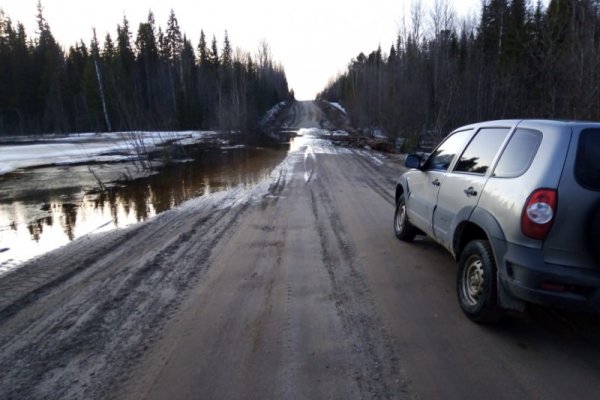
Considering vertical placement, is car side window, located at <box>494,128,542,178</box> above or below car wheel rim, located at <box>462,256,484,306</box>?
above

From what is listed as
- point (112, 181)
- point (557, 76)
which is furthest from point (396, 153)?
point (112, 181)

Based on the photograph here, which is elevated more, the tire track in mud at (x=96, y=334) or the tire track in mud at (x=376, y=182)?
the tire track in mud at (x=376, y=182)

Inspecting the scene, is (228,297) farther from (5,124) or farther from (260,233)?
(5,124)

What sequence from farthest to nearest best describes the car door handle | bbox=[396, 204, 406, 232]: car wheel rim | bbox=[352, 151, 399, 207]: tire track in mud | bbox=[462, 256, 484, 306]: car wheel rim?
1. bbox=[352, 151, 399, 207]: tire track in mud
2. bbox=[396, 204, 406, 232]: car wheel rim
3. the car door handle
4. bbox=[462, 256, 484, 306]: car wheel rim

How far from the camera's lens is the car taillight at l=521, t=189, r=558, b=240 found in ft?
9.78

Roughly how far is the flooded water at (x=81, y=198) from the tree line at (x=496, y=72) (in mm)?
Answer: 12231

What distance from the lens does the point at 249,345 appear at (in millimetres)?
3445

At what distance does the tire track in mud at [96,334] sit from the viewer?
9.77ft

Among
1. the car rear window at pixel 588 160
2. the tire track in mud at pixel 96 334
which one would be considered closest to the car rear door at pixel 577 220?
the car rear window at pixel 588 160

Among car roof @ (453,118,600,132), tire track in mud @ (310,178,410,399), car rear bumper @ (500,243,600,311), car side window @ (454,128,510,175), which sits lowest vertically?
tire track in mud @ (310,178,410,399)

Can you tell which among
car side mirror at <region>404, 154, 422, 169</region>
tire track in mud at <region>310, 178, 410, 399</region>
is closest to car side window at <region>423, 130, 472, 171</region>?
car side mirror at <region>404, 154, 422, 169</region>

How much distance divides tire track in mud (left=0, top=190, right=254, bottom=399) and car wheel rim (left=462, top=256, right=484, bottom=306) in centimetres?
294

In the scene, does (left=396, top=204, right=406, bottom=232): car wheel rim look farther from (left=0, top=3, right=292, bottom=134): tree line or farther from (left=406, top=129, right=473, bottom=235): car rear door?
(left=0, top=3, right=292, bottom=134): tree line

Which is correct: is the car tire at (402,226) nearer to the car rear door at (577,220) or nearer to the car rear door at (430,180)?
the car rear door at (430,180)
